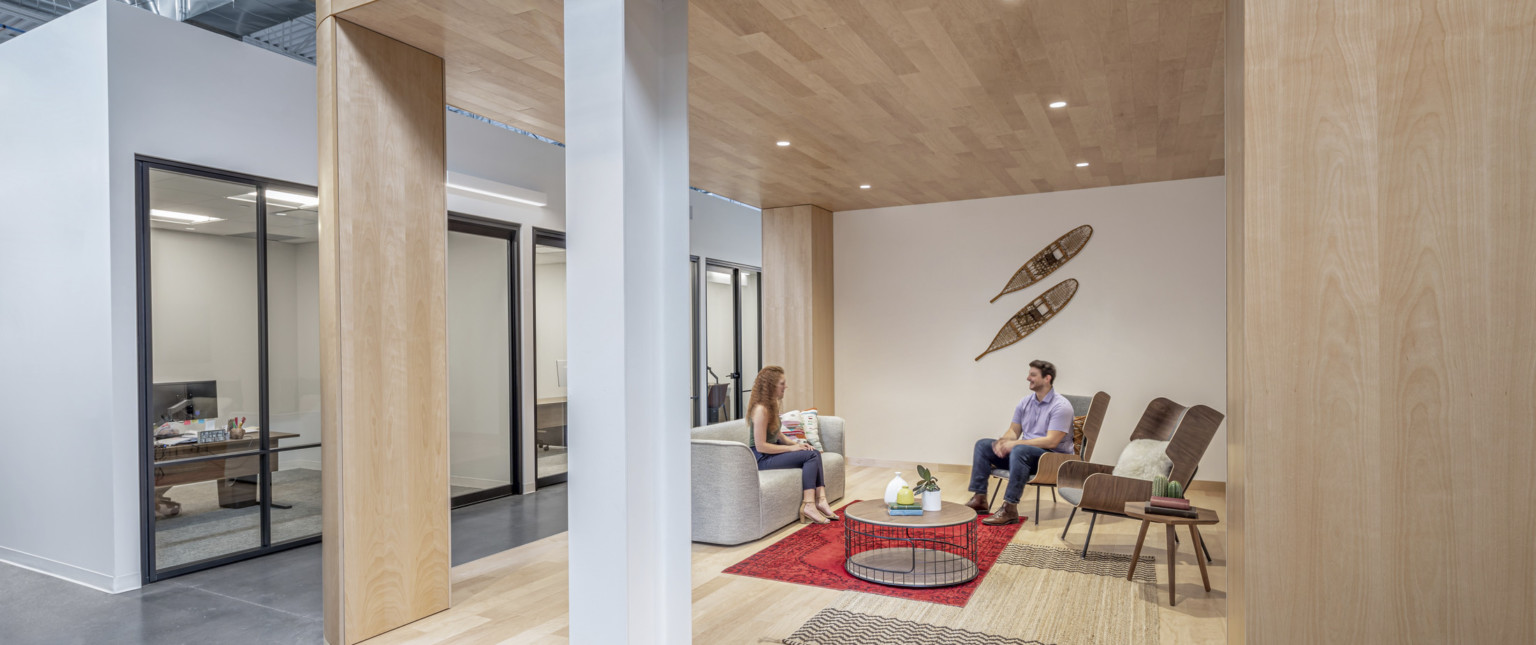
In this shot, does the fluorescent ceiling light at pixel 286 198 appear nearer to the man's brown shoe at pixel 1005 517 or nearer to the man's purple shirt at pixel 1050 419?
the man's brown shoe at pixel 1005 517

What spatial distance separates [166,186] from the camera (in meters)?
4.08

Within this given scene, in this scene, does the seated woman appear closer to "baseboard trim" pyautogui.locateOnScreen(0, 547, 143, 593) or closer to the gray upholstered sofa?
the gray upholstered sofa

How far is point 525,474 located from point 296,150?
9.56ft

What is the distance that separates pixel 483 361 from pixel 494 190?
1.32 metres

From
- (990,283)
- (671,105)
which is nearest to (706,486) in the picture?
(671,105)

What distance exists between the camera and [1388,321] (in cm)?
148

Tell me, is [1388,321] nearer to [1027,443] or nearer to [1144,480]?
[1144,480]

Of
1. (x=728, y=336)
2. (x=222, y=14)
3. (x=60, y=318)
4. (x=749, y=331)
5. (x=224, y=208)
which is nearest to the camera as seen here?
(x=60, y=318)

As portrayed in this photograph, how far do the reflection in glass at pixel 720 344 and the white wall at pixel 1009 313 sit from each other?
1.45 meters

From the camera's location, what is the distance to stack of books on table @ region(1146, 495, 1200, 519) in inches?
141

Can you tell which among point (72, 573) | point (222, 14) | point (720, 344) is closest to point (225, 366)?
point (72, 573)

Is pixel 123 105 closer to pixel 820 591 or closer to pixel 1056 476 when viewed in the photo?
pixel 820 591

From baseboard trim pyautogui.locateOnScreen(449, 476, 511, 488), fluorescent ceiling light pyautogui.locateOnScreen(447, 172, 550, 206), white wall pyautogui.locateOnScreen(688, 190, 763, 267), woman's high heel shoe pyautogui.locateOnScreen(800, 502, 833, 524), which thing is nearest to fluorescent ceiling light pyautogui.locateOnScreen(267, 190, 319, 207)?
fluorescent ceiling light pyautogui.locateOnScreen(447, 172, 550, 206)

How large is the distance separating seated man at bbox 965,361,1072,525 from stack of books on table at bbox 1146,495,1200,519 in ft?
4.81
